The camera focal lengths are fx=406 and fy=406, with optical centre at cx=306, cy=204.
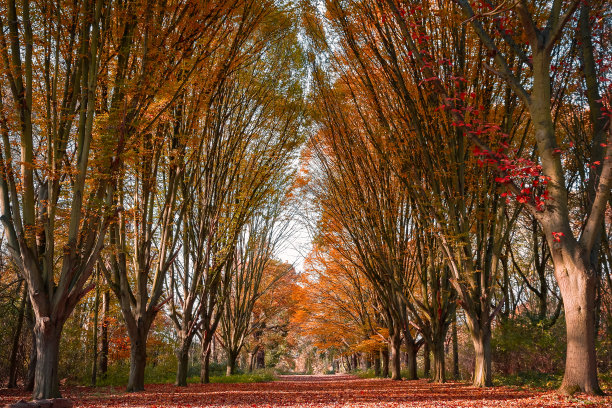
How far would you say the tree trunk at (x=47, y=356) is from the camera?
5852 mm

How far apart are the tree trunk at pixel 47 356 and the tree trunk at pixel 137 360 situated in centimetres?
313

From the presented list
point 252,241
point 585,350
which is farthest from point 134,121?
point 252,241

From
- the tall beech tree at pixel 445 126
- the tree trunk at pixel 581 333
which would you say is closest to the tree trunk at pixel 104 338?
the tall beech tree at pixel 445 126

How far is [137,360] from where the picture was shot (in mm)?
9289

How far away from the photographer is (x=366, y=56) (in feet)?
32.5

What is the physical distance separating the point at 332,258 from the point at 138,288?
10606mm

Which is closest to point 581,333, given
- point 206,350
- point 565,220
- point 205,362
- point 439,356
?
point 565,220

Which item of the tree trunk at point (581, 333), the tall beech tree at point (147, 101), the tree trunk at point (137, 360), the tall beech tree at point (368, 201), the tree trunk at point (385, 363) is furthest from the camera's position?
the tree trunk at point (385, 363)

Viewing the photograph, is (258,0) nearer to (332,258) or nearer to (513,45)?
(513,45)

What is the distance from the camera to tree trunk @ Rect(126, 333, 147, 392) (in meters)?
9.26

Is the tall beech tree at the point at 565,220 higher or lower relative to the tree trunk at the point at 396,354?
higher

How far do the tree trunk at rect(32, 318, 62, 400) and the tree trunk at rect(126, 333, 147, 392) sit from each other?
123 inches

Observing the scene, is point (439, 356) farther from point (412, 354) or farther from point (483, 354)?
point (483, 354)

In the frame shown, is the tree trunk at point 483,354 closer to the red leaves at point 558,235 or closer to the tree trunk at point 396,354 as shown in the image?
the red leaves at point 558,235
